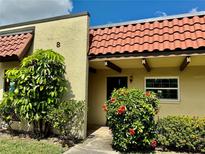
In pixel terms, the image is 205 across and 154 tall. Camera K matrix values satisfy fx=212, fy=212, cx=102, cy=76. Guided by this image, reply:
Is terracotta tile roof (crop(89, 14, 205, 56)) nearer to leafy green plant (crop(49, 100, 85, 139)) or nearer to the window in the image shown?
leafy green plant (crop(49, 100, 85, 139))

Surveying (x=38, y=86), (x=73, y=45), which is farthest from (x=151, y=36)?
(x=38, y=86)

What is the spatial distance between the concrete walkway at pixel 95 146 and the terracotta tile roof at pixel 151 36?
356cm

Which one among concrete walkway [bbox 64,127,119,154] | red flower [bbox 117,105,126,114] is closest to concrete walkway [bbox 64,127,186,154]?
concrete walkway [bbox 64,127,119,154]

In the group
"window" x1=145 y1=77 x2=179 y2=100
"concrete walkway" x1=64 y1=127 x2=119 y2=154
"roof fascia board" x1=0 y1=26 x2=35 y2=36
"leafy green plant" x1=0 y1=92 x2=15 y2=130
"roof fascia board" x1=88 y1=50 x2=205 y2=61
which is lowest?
"concrete walkway" x1=64 y1=127 x2=119 y2=154

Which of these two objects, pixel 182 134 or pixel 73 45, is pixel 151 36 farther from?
pixel 182 134

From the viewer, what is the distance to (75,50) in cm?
923

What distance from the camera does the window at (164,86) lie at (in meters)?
10.7

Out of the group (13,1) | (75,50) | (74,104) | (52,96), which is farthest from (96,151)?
(13,1)

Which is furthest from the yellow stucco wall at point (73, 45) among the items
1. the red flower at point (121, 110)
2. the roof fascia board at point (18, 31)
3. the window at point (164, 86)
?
the window at point (164, 86)

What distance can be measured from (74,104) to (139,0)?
249 inches

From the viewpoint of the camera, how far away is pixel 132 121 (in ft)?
23.1

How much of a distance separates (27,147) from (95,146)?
2.40 m

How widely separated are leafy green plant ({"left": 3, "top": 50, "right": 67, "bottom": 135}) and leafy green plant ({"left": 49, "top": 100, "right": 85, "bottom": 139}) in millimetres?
557

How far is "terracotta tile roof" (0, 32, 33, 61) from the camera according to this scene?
384 inches
